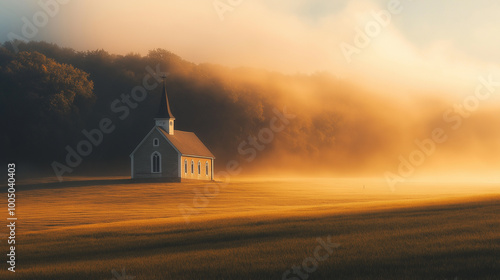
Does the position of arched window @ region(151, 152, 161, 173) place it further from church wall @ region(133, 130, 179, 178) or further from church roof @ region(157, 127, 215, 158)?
church roof @ region(157, 127, 215, 158)

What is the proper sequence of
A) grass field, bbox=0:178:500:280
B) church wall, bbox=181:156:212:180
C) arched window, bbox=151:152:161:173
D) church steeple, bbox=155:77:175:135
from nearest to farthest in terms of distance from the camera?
grass field, bbox=0:178:500:280, church wall, bbox=181:156:212:180, arched window, bbox=151:152:161:173, church steeple, bbox=155:77:175:135

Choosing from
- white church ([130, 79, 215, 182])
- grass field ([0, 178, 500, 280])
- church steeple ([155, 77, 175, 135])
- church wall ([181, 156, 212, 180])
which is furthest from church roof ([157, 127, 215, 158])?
grass field ([0, 178, 500, 280])

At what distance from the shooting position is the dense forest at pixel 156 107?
94.8 metres

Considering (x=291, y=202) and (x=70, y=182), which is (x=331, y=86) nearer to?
(x=70, y=182)

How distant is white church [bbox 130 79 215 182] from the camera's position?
77.9 meters

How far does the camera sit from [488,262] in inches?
644

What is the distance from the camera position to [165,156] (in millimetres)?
78562

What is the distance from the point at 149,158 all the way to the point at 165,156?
8.27ft

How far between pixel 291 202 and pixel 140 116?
59330 mm

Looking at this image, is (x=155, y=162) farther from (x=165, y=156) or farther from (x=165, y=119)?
(x=165, y=119)

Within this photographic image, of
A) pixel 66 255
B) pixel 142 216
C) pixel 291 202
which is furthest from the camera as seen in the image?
pixel 291 202

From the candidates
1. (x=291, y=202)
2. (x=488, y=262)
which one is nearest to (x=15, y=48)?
(x=291, y=202)

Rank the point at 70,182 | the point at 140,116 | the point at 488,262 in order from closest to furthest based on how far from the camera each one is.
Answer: the point at 488,262, the point at 70,182, the point at 140,116

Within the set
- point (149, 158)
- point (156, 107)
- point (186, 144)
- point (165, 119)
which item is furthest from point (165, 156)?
point (156, 107)
